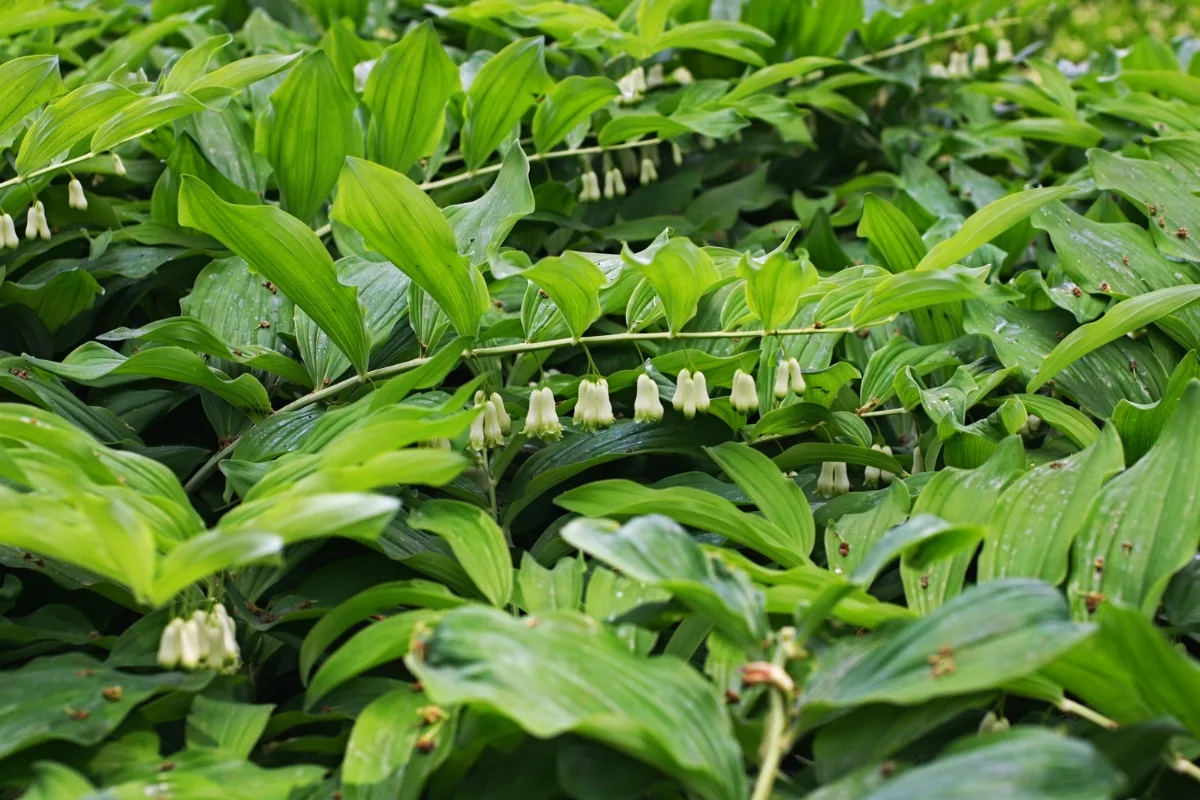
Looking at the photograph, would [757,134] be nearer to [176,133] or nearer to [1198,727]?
[176,133]

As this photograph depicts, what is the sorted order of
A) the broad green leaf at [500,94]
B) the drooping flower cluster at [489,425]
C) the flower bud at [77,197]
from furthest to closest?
the broad green leaf at [500,94] → the flower bud at [77,197] → the drooping flower cluster at [489,425]

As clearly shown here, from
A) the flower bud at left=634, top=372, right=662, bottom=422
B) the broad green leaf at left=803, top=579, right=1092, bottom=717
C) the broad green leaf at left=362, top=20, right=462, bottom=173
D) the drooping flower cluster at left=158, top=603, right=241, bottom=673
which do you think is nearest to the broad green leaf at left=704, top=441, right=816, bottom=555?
the flower bud at left=634, top=372, right=662, bottom=422

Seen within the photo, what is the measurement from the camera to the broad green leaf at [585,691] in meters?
0.86

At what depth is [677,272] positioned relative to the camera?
50.2 inches

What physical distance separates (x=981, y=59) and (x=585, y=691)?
2582 mm

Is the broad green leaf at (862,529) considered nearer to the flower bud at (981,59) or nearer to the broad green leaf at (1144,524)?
the broad green leaf at (1144,524)

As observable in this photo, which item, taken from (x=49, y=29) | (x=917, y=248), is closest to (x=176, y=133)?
(x=49, y=29)

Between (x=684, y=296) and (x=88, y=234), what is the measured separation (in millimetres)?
1106

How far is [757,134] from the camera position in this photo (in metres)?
2.57

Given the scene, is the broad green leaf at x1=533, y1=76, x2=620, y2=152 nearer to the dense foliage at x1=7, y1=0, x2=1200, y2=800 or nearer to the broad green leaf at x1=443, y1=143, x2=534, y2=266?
the dense foliage at x1=7, y1=0, x2=1200, y2=800

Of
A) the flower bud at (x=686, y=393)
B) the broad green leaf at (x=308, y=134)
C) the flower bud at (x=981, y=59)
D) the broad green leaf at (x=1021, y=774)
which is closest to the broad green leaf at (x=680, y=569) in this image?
the broad green leaf at (x=1021, y=774)

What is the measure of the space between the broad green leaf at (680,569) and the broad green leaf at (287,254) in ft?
1.87

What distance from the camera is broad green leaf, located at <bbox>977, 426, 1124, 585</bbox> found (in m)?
1.14

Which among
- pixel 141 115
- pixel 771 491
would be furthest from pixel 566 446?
pixel 141 115
